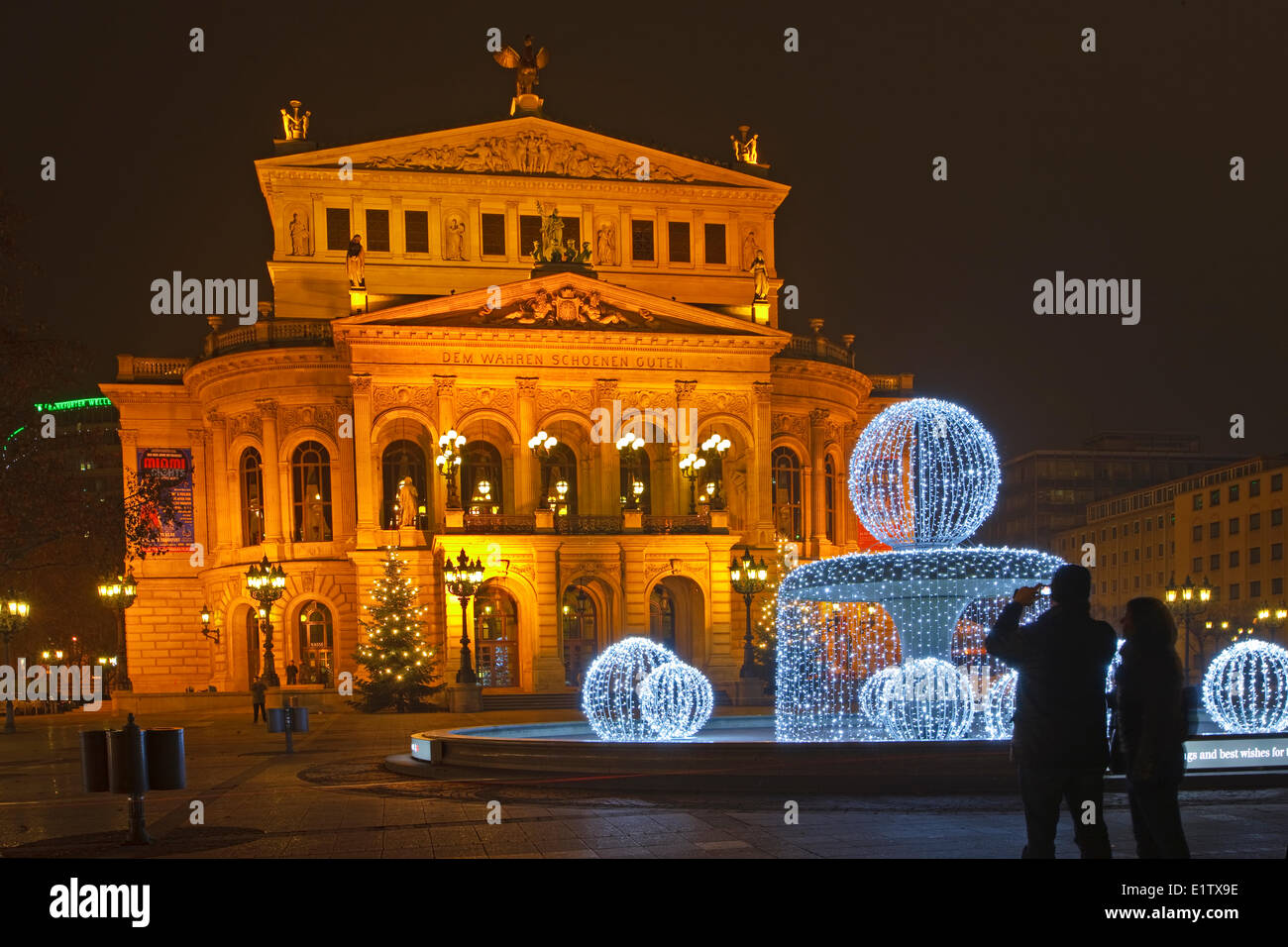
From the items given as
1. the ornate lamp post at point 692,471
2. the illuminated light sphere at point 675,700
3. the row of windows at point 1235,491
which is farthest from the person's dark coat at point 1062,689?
the row of windows at point 1235,491

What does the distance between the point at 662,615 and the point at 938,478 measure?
1326 inches

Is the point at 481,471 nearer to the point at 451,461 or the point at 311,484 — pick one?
the point at 311,484

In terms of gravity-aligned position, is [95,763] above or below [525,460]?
below

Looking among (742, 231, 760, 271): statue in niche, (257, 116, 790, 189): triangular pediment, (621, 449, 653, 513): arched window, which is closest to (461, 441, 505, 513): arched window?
(621, 449, 653, 513): arched window

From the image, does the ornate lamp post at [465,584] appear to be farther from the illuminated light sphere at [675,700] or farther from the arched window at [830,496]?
the arched window at [830,496]

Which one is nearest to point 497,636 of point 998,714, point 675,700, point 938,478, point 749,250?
point 749,250

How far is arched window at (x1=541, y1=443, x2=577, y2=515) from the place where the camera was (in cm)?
5281

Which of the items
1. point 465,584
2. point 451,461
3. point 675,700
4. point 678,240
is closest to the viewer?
point 675,700

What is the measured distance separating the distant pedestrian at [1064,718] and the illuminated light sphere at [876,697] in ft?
34.5

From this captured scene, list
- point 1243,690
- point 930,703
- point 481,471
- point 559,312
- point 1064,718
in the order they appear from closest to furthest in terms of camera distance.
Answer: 1. point 1064,718
2. point 930,703
3. point 1243,690
4. point 559,312
5. point 481,471

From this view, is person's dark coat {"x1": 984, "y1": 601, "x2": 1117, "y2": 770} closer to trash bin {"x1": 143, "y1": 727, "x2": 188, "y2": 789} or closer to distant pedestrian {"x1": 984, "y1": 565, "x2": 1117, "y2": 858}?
distant pedestrian {"x1": 984, "y1": 565, "x2": 1117, "y2": 858}

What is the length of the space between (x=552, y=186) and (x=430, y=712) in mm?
24542

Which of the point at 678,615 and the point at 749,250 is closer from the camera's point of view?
the point at 678,615

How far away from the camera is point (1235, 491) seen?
82375 millimetres
